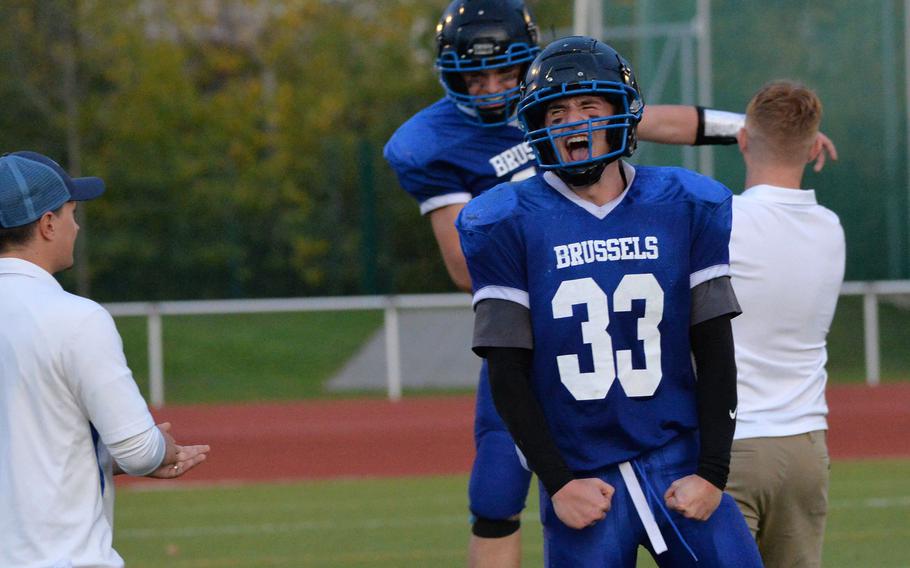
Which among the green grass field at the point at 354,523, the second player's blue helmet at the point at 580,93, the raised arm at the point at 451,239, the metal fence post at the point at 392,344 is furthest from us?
the metal fence post at the point at 392,344

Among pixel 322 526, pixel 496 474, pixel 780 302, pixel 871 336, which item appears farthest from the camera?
pixel 871 336

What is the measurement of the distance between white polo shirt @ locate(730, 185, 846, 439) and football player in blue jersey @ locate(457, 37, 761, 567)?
595 millimetres

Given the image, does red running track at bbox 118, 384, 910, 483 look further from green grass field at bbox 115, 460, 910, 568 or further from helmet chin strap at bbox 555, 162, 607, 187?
helmet chin strap at bbox 555, 162, 607, 187

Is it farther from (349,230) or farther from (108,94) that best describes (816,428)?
(108,94)

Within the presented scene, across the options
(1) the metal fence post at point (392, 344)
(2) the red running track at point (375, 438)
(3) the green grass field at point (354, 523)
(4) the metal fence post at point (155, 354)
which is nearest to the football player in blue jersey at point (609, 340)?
(3) the green grass field at point (354, 523)

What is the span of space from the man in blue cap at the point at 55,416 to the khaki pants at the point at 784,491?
1.52 m

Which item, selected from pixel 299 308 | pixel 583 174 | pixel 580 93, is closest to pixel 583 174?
pixel 583 174

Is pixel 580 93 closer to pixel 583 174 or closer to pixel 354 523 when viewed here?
pixel 583 174

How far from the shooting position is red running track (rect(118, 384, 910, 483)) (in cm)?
1057

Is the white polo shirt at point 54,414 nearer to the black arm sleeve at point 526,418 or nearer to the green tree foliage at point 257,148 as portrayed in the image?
the black arm sleeve at point 526,418

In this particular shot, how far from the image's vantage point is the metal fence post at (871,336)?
12.3m

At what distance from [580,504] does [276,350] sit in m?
14.7

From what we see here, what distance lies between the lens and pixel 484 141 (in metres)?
4.68

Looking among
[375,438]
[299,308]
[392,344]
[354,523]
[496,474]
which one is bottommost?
[375,438]
